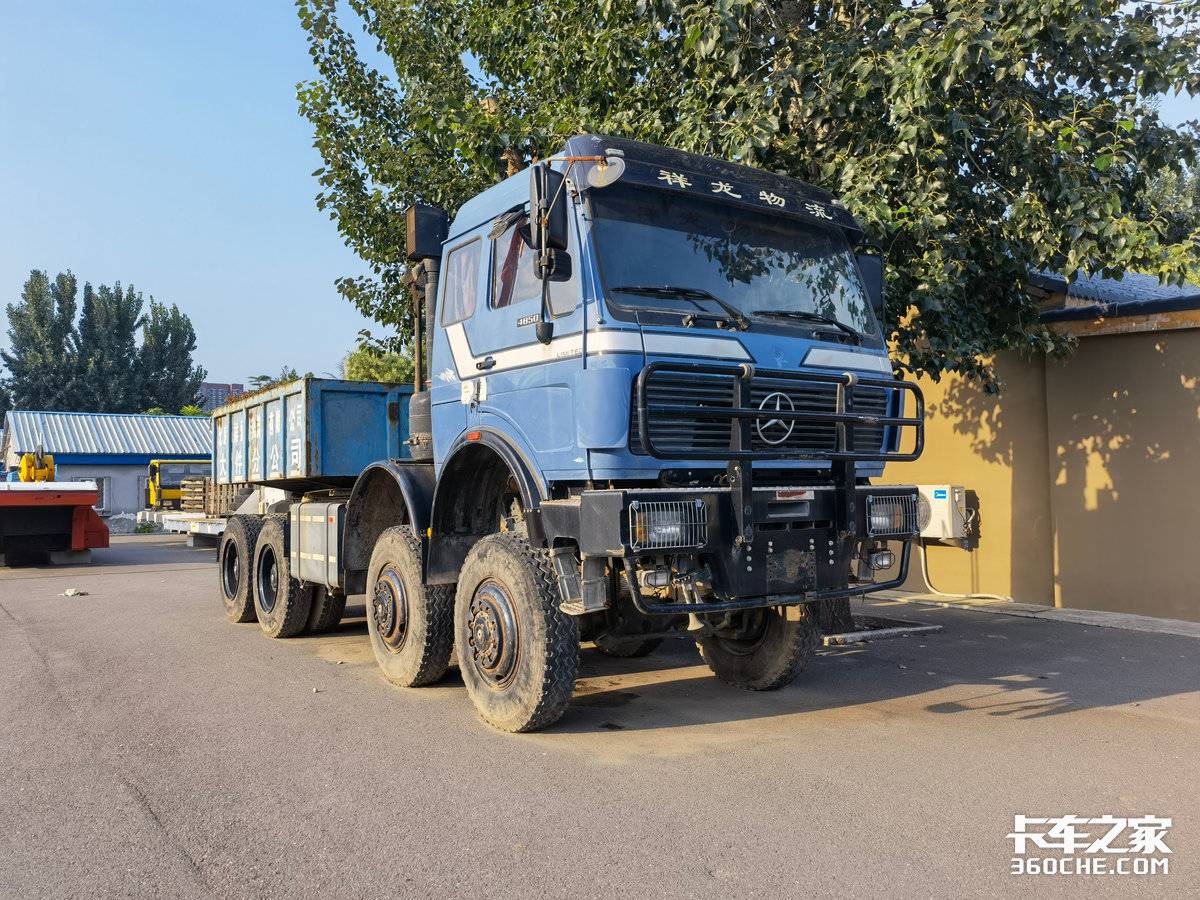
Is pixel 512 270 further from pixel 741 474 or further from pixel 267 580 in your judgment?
pixel 267 580

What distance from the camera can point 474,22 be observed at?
11.7m

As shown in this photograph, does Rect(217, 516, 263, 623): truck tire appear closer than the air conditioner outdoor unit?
Yes

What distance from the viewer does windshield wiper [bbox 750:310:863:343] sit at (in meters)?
5.80

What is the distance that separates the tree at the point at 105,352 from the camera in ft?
172

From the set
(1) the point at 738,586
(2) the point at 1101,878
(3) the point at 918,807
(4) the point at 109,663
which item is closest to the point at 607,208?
(1) the point at 738,586

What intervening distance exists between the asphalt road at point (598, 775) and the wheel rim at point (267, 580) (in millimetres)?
1187

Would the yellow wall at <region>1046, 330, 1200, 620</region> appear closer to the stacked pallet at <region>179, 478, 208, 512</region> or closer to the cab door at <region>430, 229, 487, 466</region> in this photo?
the cab door at <region>430, 229, 487, 466</region>

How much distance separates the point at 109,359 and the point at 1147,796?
56231 mm

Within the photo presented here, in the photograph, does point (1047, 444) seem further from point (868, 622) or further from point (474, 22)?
point (474, 22)

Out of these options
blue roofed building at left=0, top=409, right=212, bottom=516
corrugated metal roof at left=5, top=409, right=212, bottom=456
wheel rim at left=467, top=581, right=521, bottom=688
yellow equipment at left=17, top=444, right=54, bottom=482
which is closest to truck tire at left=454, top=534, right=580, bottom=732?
wheel rim at left=467, top=581, right=521, bottom=688

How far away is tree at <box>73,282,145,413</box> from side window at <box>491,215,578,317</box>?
52684 mm

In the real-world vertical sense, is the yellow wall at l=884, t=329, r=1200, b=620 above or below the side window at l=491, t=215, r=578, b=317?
below

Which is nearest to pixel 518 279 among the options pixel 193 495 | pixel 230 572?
pixel 230 572

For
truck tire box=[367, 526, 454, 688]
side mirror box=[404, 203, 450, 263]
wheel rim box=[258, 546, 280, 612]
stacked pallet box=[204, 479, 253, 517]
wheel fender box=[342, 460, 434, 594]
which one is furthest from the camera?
stacked pallet box=[204, 479, 253, 517]
